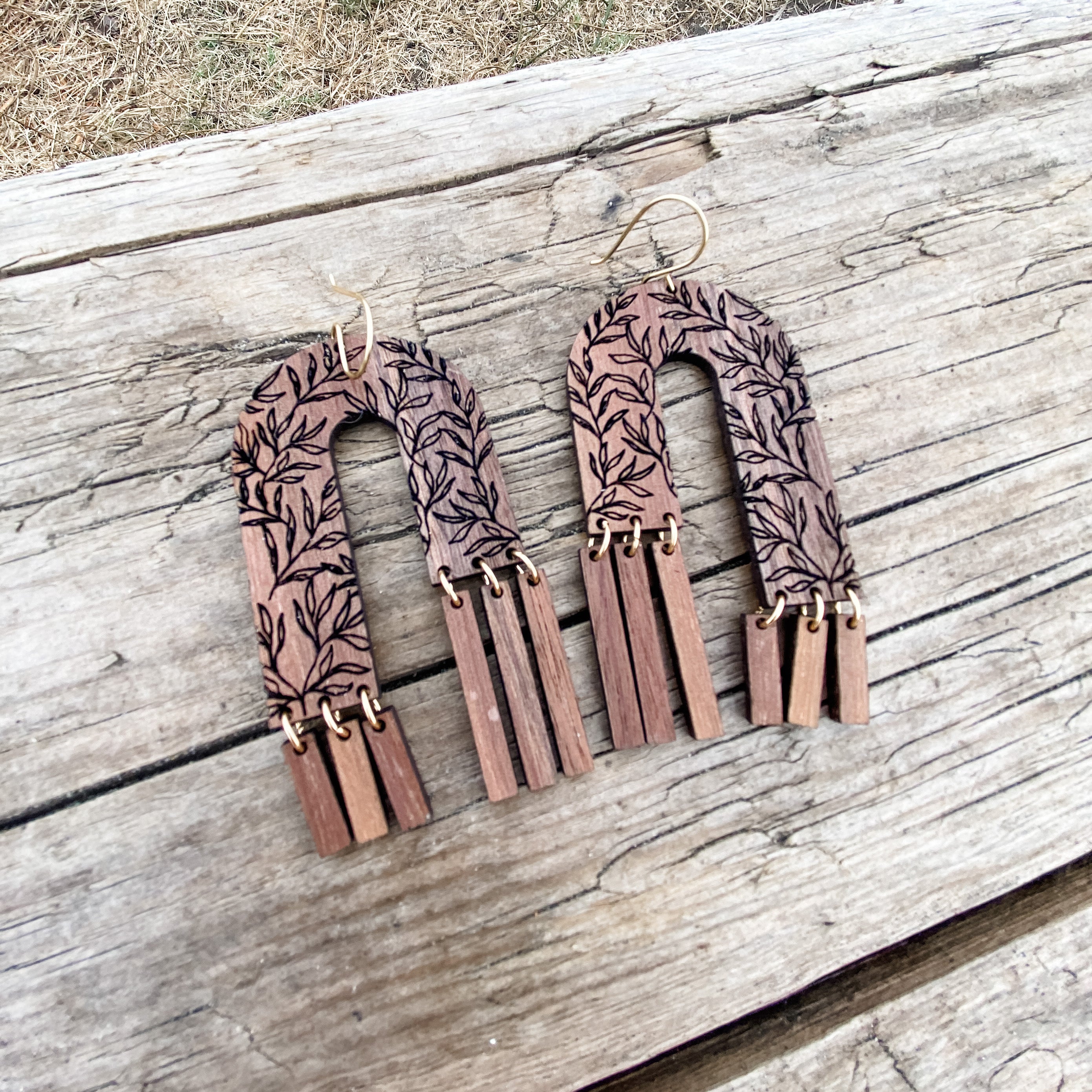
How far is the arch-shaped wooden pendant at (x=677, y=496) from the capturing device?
62.8 inches

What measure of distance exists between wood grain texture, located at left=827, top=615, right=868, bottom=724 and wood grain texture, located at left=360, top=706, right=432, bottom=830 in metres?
0.88

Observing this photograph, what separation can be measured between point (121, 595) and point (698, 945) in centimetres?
137

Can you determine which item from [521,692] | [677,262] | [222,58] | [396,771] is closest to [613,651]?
[521,692]

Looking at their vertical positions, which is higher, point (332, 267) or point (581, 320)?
point (332, 267)

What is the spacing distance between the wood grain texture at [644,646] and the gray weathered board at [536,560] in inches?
4.2

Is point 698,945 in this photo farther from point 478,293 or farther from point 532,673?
point 478,293

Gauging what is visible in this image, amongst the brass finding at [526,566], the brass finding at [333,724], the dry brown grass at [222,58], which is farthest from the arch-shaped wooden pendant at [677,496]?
the dry brown grass at [222,58]

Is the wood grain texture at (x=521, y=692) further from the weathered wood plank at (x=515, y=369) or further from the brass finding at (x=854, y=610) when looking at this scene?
the brass finding at (x=854, y=610)

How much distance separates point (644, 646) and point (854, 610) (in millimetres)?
465

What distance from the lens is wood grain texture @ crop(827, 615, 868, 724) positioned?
162 centimetres

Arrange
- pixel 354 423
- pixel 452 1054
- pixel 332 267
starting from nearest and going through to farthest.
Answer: pixel 452 1054 → pixel 354 423 → pixel 332 267

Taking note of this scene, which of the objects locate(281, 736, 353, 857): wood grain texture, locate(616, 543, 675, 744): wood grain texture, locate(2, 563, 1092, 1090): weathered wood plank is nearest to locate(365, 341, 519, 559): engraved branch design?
locate(616, 543, 675, 744): wood grain texture

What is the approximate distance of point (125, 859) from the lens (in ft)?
4.82

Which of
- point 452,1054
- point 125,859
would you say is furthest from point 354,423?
point 452,1054
